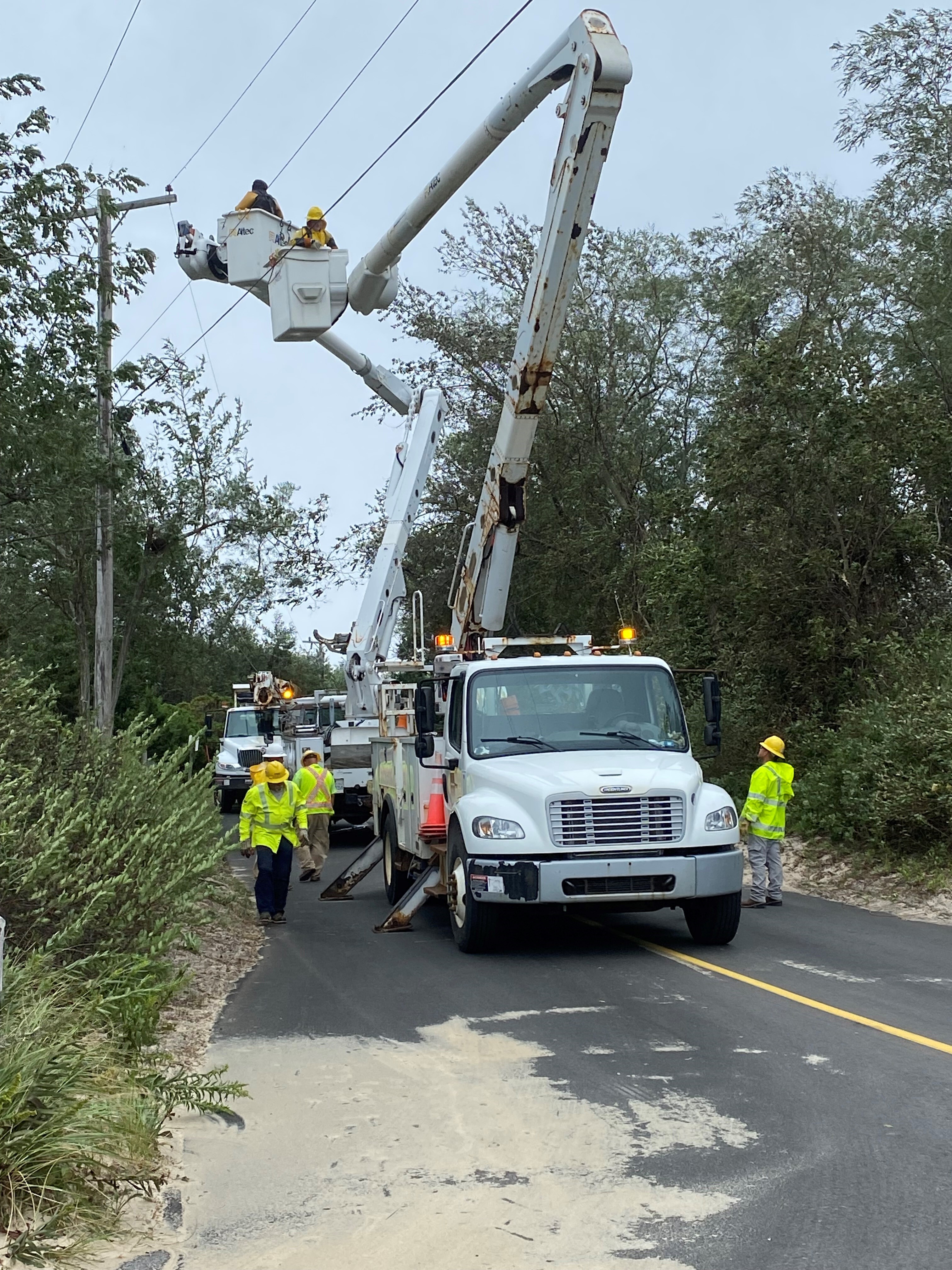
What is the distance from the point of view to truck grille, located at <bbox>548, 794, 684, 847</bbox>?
10.1m

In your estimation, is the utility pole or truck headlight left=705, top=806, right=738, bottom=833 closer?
truck headlight left=705, top=806, right=738, bottom=833

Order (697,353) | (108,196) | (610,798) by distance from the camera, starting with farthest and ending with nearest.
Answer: (697,353) → (108,196) → (610,798)

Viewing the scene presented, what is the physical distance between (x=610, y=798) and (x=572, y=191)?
565 cm

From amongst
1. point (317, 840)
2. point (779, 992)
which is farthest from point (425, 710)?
point (317, 840)

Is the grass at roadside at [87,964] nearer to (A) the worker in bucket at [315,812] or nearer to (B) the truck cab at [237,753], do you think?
(A) the worker in bucket at [315,812]

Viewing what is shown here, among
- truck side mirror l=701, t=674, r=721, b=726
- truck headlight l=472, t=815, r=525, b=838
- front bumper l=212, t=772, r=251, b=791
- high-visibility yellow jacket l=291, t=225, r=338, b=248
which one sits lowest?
front bumper l=212, t=772, r=251, b=791

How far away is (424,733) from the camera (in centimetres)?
1173

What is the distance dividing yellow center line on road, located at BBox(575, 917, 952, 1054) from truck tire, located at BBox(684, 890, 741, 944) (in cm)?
31

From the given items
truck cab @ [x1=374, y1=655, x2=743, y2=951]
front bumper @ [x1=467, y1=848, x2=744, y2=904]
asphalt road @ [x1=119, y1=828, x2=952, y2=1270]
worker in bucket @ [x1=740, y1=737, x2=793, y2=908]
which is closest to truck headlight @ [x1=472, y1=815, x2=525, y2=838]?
truck cab @ [x1=374, y1=655, x2=743, y2=951]

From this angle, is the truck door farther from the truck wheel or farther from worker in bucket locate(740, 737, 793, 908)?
worker in bucket locate(740, 737, 793, 908)

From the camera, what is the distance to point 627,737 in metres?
11.4

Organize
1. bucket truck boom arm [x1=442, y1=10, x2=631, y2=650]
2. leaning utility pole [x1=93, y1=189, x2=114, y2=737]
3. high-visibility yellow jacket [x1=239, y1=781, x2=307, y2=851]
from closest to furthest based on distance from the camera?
bucket truck boom arm [x1=442, y1=10, x2=631, y2=650] < high-visibility yellow jacket [x1=239, y1=781, x2=307, y2=851] < leaning utility pole [x1=93, y1=189, x2=114, y2=737]

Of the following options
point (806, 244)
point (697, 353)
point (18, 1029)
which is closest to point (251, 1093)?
point (18, 1029)

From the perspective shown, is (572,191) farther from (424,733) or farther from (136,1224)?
(136,1224)
